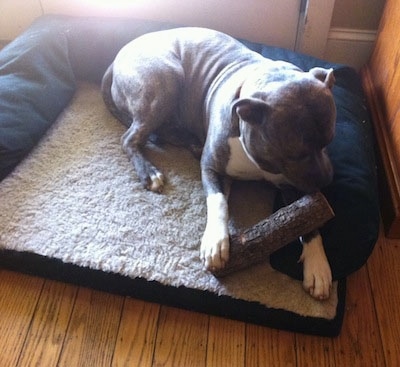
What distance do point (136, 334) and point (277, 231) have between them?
59cm

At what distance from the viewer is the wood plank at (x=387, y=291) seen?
1586 mm

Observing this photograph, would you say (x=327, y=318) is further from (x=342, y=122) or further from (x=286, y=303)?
(x=342, y=122)

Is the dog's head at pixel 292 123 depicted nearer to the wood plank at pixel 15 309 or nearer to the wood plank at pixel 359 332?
the wood plank at pixel 359 332

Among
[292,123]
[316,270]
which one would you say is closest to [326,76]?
[292,123]

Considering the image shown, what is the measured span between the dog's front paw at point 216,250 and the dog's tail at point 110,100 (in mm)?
859

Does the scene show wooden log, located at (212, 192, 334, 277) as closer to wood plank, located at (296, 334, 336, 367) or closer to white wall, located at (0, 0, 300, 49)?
wood plank, located at (296, 334, 336, 367)

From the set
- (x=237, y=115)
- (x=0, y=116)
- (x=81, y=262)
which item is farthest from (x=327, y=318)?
(x=0, y=116)

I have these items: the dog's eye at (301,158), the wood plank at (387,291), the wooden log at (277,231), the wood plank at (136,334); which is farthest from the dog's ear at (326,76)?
the wood plank at (136,334)

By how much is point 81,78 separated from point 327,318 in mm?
1801

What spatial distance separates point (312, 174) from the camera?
4.99 ft

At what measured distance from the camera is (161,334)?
161 centimetres

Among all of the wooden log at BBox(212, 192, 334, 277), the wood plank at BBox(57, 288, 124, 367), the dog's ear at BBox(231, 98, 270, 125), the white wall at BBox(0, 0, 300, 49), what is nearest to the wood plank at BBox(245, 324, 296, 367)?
the wooden log at BBox(212, 192, 334, 277)

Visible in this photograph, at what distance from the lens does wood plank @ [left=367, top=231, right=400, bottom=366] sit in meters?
1.59

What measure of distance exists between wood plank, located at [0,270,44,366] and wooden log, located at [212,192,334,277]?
0.68 meters
